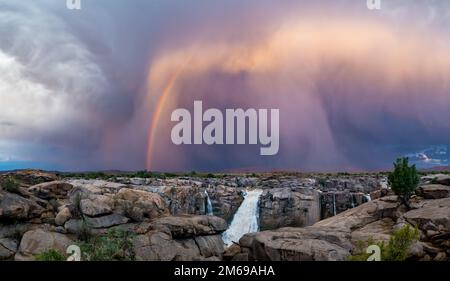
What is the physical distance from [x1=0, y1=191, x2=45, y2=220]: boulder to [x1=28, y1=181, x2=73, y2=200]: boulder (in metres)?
1.76

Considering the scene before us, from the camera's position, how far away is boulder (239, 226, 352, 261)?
1270 centimetres

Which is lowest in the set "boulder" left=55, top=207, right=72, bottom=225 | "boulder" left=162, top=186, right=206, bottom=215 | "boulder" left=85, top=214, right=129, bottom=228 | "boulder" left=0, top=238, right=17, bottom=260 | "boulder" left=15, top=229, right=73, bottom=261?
"boulder" left=162, top=186, right=206, bottom=215

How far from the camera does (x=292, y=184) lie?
5050 centimetres

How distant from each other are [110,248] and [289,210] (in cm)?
2603

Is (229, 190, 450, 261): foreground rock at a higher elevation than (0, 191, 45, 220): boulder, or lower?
→ lower

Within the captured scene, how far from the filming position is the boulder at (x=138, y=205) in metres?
17.2

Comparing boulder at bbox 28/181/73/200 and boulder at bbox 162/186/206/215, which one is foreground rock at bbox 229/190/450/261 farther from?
boulder at bbox 162/186/206/215

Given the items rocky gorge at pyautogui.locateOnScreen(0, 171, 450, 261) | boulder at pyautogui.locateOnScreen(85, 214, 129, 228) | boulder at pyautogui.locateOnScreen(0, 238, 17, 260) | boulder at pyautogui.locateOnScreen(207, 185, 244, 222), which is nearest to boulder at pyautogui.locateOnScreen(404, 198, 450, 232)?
rocky gorge at pyautogui.locateOnScreen(0, 171, 450, 261)

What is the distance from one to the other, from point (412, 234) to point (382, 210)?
13.4 metres

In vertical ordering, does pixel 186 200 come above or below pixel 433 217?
below

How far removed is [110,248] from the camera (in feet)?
39.6

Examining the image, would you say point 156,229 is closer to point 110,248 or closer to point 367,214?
point 110,248

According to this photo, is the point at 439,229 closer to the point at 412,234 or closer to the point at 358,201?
the point at 412,234

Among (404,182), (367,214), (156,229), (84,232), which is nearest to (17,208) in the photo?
(84,232)
